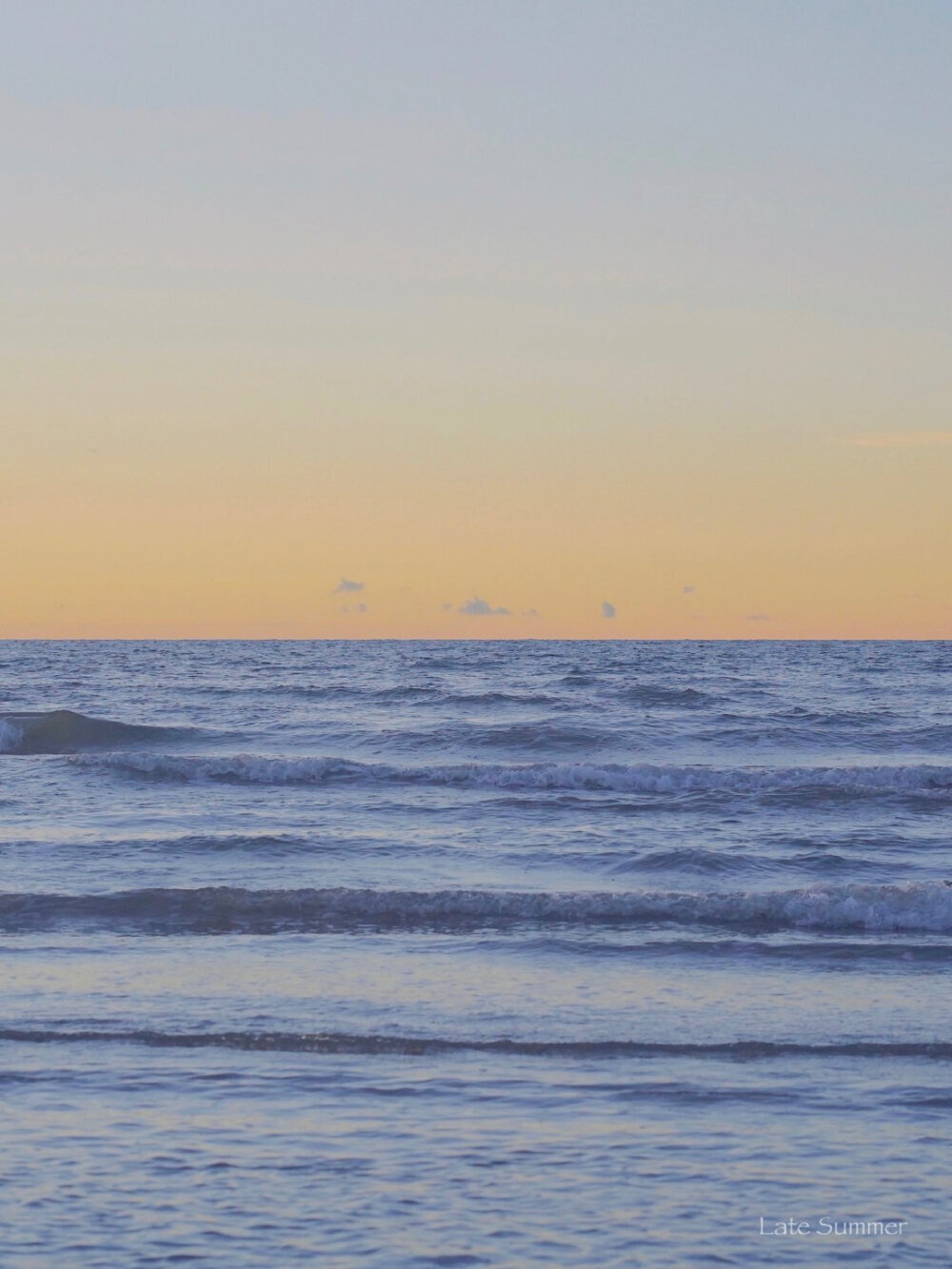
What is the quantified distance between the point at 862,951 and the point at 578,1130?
5.57m

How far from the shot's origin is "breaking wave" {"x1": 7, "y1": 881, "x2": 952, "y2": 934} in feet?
45.0

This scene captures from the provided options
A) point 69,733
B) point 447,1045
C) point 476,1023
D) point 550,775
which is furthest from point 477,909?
point 69,733

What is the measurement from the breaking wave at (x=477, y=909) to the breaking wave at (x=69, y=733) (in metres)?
21.2

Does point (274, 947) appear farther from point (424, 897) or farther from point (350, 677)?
point (350, 677)

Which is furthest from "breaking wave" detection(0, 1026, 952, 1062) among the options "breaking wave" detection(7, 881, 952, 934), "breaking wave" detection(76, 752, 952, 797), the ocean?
"breaking wave" detection(76, 752, 952, 797)

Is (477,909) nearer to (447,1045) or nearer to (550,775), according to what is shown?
(447,1045)

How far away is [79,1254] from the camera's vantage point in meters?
6.00

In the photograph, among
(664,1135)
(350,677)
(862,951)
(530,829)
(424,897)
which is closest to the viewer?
(664,1135)

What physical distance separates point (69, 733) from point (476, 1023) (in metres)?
28.4

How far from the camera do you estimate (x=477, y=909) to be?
46.4ft

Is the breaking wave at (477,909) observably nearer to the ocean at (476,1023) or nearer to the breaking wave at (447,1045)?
the ocean at (476,1023)

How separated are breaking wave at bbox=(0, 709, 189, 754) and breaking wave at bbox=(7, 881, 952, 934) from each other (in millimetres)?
21217

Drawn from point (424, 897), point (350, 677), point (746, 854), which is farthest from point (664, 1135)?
point (350, 677)

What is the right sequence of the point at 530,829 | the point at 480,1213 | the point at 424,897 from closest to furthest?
1. the point at 480,1213
2. the point at 424,897
3. the point at 530,829
